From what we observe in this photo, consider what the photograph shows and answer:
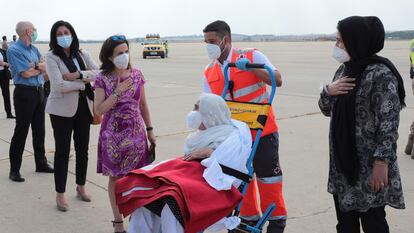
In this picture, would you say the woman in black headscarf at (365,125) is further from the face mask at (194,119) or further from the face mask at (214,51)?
the face mask at (214,51)

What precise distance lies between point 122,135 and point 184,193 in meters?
1.53

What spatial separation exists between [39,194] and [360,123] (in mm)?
3741

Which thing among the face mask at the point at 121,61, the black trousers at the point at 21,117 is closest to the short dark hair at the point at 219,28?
the face mask at the point at 121,61

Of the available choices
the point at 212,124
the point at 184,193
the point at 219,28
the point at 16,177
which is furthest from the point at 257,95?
the point at 16,177

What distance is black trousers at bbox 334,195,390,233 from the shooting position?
3.21 meters

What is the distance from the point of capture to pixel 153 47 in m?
39.4

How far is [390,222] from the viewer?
4496 mm

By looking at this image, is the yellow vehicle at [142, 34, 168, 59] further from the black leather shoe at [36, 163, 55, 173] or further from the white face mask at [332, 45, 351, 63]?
the white face mask at [332, 45, 351, 63]

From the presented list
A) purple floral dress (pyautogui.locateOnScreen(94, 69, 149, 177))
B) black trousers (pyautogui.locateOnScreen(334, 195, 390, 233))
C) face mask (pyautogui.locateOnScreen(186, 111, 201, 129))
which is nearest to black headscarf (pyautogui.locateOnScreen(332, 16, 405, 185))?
black trousers (pyautogui.locateOnScreen(334, 195, 390, 233))

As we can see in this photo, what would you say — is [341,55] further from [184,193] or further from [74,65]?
[74,65]

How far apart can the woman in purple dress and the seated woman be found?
0.97 metres

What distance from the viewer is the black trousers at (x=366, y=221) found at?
3.21m

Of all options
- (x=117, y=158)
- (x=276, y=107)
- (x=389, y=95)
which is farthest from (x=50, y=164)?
(x=276, y=107)

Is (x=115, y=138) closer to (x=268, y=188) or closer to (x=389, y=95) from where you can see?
(x=268, y=188)
